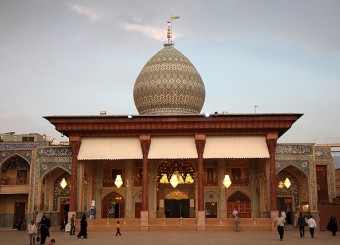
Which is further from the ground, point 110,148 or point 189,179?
point 110,148

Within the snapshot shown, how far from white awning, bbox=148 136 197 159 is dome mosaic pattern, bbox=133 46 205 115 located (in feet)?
15.0

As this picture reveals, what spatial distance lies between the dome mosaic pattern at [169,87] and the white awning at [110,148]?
17.0 ft

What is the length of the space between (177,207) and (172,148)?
7.12m

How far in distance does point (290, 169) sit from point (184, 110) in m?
9.12

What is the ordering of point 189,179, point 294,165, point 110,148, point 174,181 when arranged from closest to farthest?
point 110,148
point 294,165
point 174,181
point 189,179

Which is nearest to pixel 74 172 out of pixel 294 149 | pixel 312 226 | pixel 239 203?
pixel 239 203

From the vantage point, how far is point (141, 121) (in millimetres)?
30625

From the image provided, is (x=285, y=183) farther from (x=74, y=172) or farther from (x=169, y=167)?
(x=74, y=172)

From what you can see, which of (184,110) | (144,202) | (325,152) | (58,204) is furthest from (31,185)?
(325,152)

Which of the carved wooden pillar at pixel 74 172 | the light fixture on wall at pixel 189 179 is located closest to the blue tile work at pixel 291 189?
the light fixture on wall at pixel 189 179

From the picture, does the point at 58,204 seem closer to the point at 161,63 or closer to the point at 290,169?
the point at 161,63

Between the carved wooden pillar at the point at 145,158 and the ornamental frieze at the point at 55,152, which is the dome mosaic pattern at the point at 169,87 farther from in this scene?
the ornamental frieze at the point at 55,152

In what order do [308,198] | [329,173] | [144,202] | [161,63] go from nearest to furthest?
[144,202]
[308,198]
[329,173]
[161,63]

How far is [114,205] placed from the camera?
3559cm
